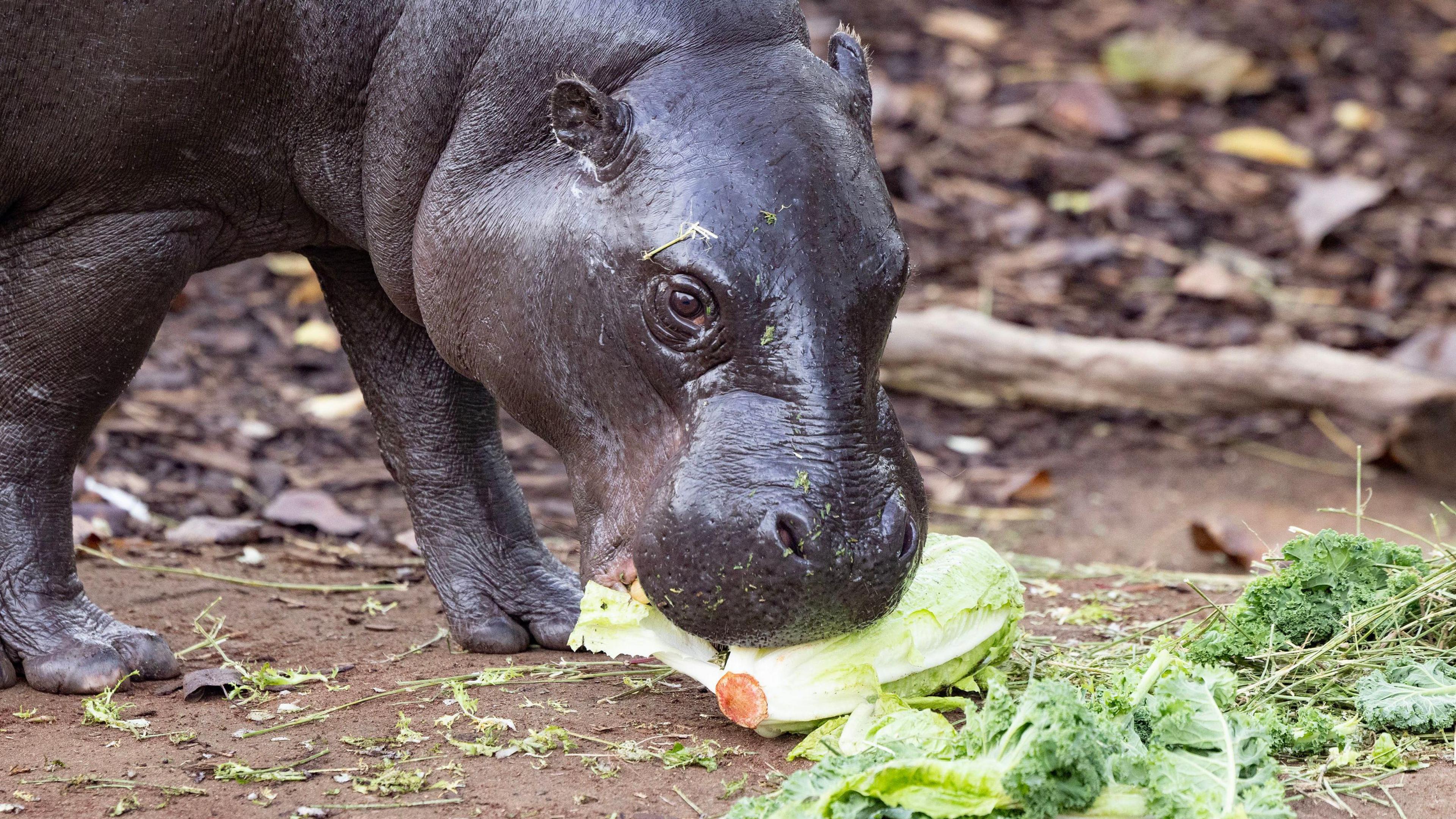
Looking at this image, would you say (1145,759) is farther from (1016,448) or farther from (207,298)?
(207,298)

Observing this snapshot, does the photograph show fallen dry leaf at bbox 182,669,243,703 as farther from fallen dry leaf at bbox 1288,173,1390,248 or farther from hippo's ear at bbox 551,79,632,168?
fallen dry leaf at bbox 1288,173,1390,248

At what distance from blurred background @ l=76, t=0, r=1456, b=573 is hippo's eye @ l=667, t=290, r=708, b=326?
9.56 ft

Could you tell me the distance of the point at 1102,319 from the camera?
381 inches

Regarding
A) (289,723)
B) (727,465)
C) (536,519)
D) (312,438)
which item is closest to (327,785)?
(289,723)

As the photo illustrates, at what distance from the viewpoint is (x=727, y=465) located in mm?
3574

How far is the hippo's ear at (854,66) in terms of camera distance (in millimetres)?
4148

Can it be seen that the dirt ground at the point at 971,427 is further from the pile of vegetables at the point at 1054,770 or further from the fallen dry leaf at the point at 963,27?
the pile of vegetables at the point at 1054,770

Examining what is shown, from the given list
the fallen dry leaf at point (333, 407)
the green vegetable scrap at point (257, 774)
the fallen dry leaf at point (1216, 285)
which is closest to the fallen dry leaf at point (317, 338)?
the fallen dry leaf at point (333, 407)

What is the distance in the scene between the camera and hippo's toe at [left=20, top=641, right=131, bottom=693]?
445cm

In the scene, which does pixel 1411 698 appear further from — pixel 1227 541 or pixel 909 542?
pixel 1227 541

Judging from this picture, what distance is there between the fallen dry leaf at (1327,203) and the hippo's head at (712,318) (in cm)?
756

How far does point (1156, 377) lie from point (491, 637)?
15.5 feet

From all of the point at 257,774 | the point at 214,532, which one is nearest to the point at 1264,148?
the point at 214,532

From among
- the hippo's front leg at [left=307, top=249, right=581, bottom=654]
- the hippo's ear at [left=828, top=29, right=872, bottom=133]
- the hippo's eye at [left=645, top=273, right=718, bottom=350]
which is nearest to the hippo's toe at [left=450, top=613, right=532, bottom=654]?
the hippo's front leg at [left=307, top=249, right=581, bottom=654]
